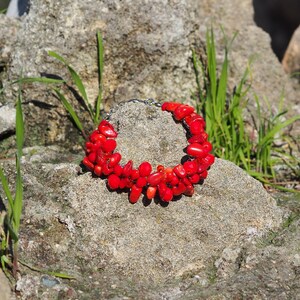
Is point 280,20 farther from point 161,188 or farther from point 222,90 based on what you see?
point 161,188

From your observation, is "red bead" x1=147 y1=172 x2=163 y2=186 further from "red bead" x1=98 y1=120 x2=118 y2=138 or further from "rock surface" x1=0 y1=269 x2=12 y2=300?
"rock surface" x1=0 y1=269 x2=12 y2=300

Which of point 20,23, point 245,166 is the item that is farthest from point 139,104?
point 20,23

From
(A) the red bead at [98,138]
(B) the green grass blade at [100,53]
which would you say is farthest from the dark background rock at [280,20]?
(A) the red bead at [98,138]

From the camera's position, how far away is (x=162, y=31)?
356cm

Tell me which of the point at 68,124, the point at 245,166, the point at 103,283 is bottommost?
the point at 103,283

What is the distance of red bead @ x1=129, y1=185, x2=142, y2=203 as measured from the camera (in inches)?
112

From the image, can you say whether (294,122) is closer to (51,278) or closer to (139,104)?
(139,104)

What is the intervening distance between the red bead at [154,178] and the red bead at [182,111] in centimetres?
45

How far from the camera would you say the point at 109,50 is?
11.6ft

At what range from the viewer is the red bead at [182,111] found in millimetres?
3143

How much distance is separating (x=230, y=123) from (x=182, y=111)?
2.05ft

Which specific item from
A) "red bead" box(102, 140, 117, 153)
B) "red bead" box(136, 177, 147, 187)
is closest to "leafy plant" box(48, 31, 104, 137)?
"red bead" box(102, 140, 117, 153)

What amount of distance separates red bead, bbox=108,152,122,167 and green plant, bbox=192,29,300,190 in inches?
33.7

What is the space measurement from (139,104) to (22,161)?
0.73 metres
